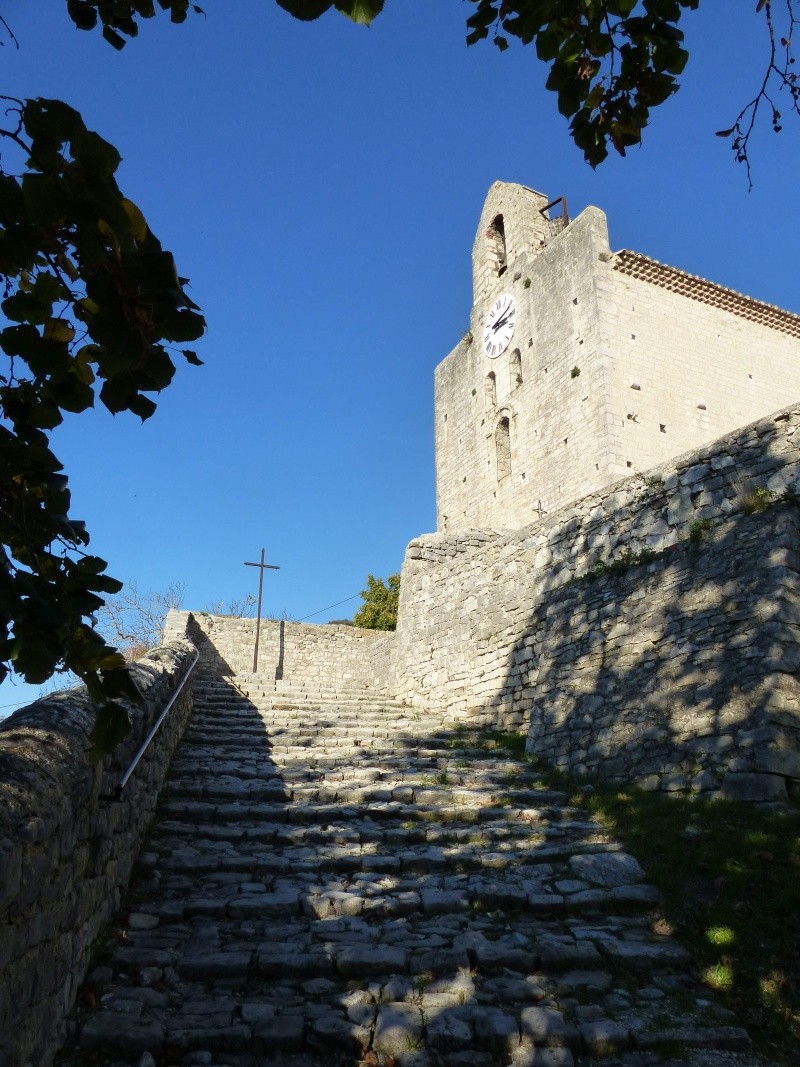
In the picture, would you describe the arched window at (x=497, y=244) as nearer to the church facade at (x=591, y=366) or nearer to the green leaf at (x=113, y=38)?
the church facade at (x=591, y=366)

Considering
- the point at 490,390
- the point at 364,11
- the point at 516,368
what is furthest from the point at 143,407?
the point at 490,390

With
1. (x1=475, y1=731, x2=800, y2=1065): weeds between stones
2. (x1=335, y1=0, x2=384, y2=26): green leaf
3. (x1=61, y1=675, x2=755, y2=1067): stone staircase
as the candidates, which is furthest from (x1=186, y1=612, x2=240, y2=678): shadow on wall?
(x1=335, y1=0, x2=384, y2=26): green leaf

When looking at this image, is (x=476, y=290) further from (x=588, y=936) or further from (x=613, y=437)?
(x=588, y=936)

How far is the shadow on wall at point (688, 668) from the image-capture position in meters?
5.84

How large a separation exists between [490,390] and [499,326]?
5.87 ft

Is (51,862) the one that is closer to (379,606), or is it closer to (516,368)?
(516,368)

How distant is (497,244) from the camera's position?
22891 mm

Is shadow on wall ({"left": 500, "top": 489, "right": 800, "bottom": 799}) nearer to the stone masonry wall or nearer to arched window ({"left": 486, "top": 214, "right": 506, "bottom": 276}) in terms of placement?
the stone masonry wall

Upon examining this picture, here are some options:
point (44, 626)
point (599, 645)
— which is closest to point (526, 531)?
point (599, 645)

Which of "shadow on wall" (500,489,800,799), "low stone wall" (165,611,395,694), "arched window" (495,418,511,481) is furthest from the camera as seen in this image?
"arched window" (495,418,511,481)

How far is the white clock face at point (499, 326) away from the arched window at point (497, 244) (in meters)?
1.46

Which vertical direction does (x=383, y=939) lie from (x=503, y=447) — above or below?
below

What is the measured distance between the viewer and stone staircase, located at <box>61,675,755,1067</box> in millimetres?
3537

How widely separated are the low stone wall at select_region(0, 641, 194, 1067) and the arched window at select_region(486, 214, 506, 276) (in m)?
20.5
